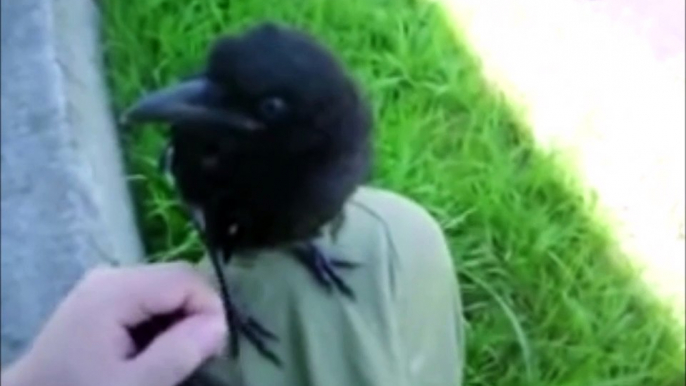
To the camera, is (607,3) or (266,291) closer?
(607,3)

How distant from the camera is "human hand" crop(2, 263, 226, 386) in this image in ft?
3.57

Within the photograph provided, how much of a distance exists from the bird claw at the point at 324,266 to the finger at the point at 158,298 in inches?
3.2

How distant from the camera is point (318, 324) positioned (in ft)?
3.84

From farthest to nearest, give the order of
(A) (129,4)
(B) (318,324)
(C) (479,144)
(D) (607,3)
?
(A) (129,4), (C) (479,144), (B) (318,324), (D) (607,3)

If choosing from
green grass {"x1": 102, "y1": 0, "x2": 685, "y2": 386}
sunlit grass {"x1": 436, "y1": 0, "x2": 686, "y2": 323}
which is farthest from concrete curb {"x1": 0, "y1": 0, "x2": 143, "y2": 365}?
sunlit grass {"x1": 436, "y1": 0, "x2": 686, "y2": 323}

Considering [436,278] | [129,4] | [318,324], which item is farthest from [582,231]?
[129,4]

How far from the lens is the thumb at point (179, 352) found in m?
1.08

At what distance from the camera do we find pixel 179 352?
Answer: 1081 mm

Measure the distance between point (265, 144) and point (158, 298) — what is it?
114 millimetres

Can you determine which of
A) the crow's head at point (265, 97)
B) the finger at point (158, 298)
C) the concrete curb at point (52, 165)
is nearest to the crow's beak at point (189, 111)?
the crow's head at point (265, 97)

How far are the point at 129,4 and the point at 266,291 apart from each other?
0.60 m

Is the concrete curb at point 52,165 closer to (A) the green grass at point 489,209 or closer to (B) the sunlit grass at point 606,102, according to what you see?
(A) the green grass at point 489,209

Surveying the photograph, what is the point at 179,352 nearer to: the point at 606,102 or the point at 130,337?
the point at 130,337

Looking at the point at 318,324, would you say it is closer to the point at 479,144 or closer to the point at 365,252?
the point at 365,252
